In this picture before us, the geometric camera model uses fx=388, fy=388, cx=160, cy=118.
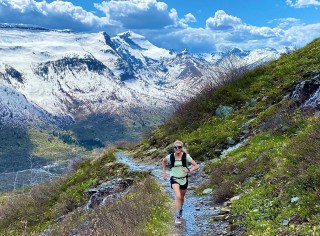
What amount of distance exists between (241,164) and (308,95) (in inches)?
351

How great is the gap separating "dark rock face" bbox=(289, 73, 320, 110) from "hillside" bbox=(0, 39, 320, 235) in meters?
0.08

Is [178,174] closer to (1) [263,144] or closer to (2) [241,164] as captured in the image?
(2) [241,164]

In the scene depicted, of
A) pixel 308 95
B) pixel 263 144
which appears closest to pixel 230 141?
pixel 263 144

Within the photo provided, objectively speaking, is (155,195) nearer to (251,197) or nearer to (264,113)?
(251,197)

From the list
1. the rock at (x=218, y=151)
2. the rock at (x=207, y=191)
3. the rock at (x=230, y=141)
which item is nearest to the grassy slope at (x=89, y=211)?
the rock at (x=207, y=191)

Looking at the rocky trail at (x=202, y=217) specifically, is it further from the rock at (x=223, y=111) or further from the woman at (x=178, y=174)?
the rock at (x=223, y=111)

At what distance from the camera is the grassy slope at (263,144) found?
40.1 feet

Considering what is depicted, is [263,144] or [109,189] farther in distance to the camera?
[109,189]

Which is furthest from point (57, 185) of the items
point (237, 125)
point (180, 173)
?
point (180, 173)

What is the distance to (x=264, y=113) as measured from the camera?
29.6m

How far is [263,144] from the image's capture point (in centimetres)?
2275

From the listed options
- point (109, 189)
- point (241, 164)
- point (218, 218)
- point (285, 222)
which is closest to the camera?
point (285, 222)

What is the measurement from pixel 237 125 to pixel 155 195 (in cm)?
1371

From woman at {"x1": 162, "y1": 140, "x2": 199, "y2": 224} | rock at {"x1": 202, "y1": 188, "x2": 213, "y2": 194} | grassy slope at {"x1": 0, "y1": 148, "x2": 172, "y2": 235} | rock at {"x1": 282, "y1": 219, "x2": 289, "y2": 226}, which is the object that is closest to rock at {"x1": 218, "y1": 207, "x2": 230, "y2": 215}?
woman at {"x1": 162, "y1": 140, "x2": 199, "y2": 224}
